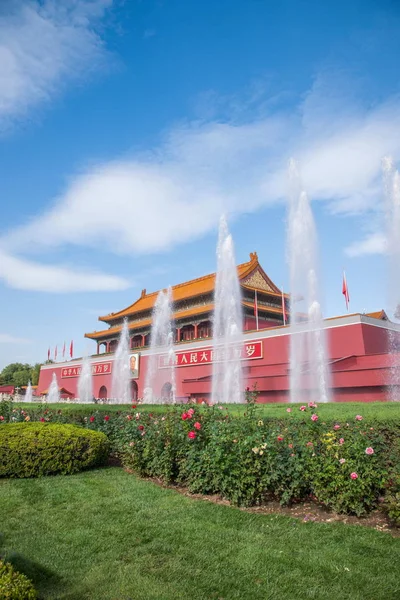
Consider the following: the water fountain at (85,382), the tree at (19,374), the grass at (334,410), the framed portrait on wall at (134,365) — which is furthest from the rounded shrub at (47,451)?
the tree at (19,374)

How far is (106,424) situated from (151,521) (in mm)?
3763

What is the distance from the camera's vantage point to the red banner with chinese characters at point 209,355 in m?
20.9

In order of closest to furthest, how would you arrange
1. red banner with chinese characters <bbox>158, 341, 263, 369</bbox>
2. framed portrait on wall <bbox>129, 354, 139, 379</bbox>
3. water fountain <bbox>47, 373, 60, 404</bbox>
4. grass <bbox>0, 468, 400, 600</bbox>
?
1. grass <bbox>0, 468, 400, 600</bbox>
2. red banner with chinese characters <bbox>158, 341, 263, 369</bbox>
3. framed portrait on wall <bbox>129, 354, 139, 379</bbox>
4. water fountain <bbox>47, 373, 60, 404</bbox>

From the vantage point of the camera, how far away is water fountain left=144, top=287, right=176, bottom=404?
26.5 meters

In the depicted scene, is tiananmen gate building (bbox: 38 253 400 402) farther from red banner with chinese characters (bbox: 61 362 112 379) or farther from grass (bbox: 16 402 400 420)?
grass (bbox: 16 402 400 420)

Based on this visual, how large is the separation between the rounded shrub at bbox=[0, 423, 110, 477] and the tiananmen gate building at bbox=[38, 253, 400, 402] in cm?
320

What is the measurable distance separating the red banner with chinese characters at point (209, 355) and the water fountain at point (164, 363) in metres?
0.26

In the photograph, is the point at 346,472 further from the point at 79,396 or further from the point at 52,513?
the point at 79,396

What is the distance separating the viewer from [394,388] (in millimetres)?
15133

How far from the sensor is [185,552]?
355cm

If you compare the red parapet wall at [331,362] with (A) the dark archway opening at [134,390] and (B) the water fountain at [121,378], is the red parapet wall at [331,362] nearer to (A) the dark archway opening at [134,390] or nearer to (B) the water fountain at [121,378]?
(A) the dark archway opening at [134,390]

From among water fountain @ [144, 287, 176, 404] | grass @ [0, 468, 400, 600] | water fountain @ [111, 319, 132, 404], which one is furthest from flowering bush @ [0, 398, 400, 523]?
water fountain @ [111, 319, 132, 404]

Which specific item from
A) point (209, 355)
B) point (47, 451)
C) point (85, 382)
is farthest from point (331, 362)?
point (85, 382)

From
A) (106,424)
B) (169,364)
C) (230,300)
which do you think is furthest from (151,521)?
(169,364)
